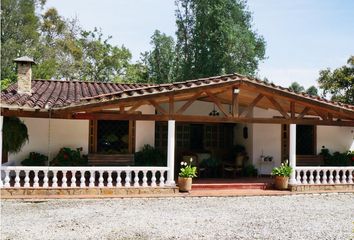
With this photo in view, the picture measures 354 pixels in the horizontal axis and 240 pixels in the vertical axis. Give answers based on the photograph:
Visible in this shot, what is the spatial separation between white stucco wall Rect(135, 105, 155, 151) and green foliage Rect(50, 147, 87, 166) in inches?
80.8

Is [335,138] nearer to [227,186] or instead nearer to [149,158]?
[227,186]

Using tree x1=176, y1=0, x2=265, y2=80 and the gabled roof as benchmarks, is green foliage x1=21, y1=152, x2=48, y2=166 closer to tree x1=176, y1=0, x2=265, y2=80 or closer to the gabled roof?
the gabled roof

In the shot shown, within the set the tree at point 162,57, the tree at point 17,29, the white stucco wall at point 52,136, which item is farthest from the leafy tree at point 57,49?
the white stucco wall at point 52,136

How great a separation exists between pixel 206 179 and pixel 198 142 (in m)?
2.52

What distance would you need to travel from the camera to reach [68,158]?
12219 millimetres

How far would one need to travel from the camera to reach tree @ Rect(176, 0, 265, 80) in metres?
30.7

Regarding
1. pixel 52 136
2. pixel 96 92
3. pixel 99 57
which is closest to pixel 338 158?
pixel 96 92

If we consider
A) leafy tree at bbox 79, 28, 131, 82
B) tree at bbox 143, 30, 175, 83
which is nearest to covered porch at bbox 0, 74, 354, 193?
leafy tree at bbox 79, 28, 131, 82

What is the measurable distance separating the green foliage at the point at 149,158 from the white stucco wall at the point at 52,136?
1.84 m

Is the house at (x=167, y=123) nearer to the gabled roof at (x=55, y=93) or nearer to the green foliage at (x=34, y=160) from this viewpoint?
the gabled roof at (x=55, y=93)

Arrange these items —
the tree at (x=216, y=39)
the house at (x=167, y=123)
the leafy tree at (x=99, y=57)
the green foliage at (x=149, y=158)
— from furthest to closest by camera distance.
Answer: the leafy tree at (x=99, y=57) < the tree at (x=216, y=39) < the green foliage at (x=149, y=158) < the house at (x=167, y=123)

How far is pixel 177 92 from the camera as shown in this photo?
10711 millimetres

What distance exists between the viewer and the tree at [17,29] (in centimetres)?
3111

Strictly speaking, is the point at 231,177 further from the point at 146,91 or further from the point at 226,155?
the point at 146,91
